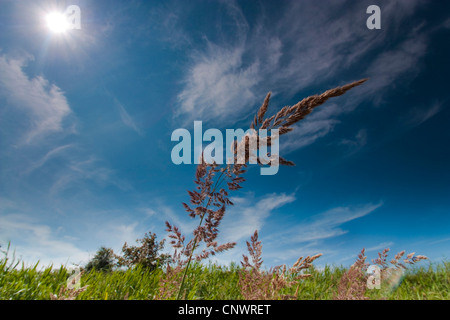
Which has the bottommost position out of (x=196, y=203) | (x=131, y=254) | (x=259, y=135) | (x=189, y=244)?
(x=131, y=254)

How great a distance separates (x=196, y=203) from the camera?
2.18m

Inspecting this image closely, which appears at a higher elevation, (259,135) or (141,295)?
(259,135)

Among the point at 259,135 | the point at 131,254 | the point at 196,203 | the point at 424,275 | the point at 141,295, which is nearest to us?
the point at 259,135
